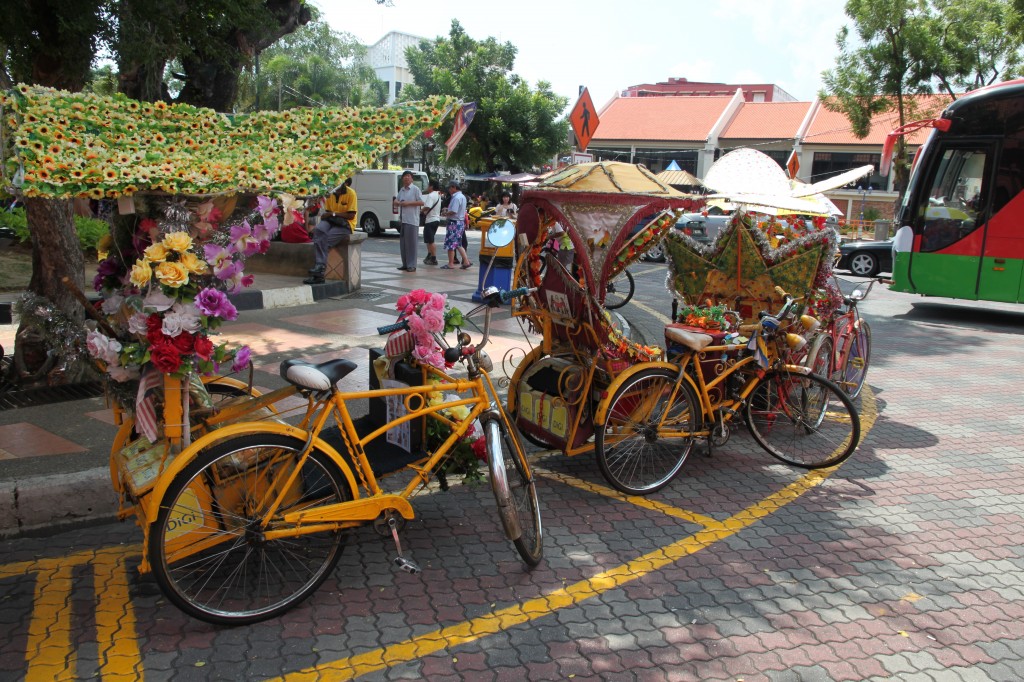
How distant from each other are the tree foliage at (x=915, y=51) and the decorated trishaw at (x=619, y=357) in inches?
754

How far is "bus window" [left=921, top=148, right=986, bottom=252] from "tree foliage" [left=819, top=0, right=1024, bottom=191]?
10.9 meters

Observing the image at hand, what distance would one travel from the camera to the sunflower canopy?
2.89 metres

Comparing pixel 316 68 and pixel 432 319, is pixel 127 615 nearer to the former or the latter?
pixel 432 319

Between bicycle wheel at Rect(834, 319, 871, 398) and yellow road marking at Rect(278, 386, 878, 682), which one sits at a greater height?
bicycle wheel at Rect(834, 319, 871, 398)

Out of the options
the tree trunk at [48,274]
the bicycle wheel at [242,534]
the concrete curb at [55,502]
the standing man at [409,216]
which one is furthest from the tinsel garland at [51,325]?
the standing man at [409,216]

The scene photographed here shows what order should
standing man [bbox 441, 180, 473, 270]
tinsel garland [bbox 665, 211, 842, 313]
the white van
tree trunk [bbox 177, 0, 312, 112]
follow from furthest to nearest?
the white van
standing man [bbox 441, 180, 473, 270]
tree trunk [bbox 177, 0, 312, 112]
tinsel garland [bbox 665, 211, 842, 313]

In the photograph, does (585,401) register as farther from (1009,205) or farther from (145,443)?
(1009,205)

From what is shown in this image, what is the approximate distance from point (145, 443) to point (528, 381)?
98.1 inches

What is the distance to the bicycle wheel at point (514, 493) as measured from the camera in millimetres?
3594

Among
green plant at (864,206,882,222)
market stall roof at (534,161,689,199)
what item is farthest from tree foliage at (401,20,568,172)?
market stall roof at (534,161,689,199)

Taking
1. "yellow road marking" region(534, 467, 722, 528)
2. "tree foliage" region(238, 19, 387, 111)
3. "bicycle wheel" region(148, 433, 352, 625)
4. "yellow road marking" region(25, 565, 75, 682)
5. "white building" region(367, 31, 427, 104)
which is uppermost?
"white building" region(367, 31, 427, 104)

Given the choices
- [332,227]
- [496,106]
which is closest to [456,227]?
[332,227]

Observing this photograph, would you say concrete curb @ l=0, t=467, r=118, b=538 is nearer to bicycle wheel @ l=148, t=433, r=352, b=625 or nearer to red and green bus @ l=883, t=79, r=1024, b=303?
bicycle wheel @ l=148, t=433, r=352, b=625

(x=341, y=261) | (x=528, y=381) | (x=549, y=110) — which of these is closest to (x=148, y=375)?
(x=528, y=381)
